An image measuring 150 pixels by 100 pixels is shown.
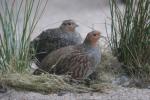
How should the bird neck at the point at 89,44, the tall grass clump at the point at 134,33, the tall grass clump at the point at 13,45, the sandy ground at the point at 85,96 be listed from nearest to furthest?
the sandy ground at the point at 85,96 → the tall grass clump at the point at 13,45 → the bird neck at the point at 89,44 → the tall grass clump at the point at 134,33

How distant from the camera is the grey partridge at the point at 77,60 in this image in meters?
6.50

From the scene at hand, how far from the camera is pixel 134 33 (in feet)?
22.7

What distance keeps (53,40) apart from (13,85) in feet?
5.67

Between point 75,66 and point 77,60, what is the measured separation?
0.06 metres

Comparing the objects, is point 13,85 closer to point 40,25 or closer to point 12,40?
point 12,40

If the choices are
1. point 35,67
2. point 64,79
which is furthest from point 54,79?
point 35,67

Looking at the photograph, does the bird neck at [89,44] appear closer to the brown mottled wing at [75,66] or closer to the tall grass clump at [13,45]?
the brown mottled wing at [75,66]

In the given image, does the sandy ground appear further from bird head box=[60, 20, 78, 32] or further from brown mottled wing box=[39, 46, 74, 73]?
bird head box=[60, 20, 78, 32]

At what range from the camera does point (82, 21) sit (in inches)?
410

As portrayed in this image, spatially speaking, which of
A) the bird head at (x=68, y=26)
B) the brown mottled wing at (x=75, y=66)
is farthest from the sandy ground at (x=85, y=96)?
the bird head at (x=68, y=26)

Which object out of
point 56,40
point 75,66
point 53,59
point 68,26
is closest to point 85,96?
point 75,66

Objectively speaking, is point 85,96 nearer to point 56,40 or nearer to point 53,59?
point 53,59

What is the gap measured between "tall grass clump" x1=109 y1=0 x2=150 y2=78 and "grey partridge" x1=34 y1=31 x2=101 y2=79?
1.49ft

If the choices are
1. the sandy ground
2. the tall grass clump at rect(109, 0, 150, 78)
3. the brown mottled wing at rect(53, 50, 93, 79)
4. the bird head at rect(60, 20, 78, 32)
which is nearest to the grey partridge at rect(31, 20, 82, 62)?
the bird head at rect(60, 20, 78, 32)
